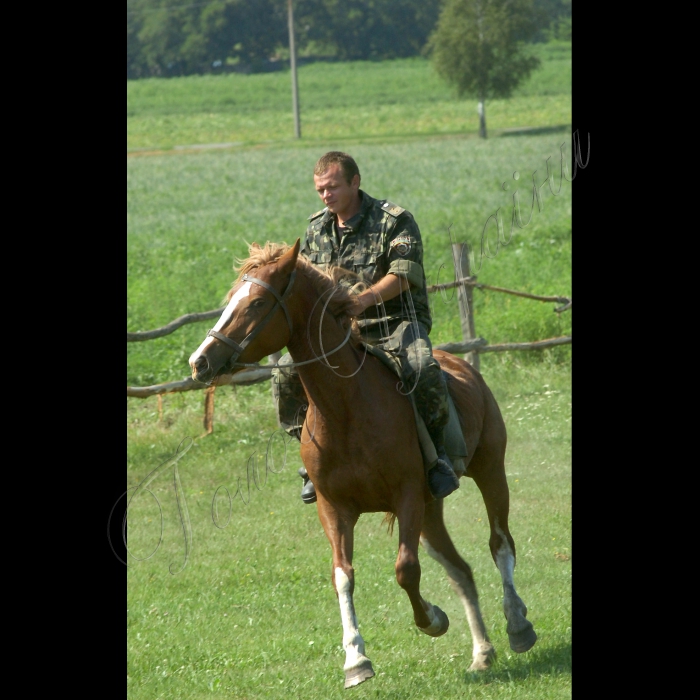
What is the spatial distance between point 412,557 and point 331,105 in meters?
56.5

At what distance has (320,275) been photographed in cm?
550

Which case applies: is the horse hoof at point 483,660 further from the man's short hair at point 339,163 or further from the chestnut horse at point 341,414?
the man's short hair at point 339,163

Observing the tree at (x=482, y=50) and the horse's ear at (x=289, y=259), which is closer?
the horse's ear at (x=289, y=259)

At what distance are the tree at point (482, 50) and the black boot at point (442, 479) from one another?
49.1 meters

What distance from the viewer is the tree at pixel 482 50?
174ft

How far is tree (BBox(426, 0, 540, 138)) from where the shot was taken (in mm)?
53094

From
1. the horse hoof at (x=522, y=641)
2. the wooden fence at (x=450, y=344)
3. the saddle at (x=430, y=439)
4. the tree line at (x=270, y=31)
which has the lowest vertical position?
the horse hoof at (x=522, y=641)

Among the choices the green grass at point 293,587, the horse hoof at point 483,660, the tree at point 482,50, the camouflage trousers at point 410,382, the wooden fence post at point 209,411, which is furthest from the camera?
the tree at point 482,50

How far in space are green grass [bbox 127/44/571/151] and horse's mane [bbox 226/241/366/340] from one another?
43.3m

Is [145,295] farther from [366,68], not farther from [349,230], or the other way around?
[366,68]

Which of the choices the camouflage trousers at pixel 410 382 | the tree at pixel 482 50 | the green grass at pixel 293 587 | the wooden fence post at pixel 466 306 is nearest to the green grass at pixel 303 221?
the wooden fence post at pixel 466 306

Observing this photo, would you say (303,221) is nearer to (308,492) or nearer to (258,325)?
(308,492)

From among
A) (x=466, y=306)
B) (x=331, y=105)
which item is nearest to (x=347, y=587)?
(x=466, y=306)
